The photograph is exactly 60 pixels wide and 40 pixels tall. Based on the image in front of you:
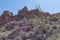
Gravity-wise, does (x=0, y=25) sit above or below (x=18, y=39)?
above

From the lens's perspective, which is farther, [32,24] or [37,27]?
[32,24]

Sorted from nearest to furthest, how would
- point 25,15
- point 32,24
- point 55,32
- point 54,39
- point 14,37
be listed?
1. point 54,39
2. point 55,32
3. point 14,37
4. point 32,24
5. point 25,15

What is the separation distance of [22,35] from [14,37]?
23.6 inches

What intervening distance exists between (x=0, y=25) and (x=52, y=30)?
8261mm

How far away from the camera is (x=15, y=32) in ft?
42.3

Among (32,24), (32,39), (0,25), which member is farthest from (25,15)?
(32,39)

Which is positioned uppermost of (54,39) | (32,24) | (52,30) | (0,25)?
(0,25)

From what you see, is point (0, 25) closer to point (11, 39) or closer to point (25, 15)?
point (25, 15)

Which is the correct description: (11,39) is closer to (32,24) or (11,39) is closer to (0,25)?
(32,24)

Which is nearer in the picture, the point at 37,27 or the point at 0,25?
the point at 37,27

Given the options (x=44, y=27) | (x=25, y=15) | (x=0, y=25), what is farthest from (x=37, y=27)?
(x=0, y=25)

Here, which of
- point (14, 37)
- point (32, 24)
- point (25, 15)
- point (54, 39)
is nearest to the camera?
point (54, 39)

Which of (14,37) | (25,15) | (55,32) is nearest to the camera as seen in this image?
(55,32)

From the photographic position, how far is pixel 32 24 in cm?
1356
